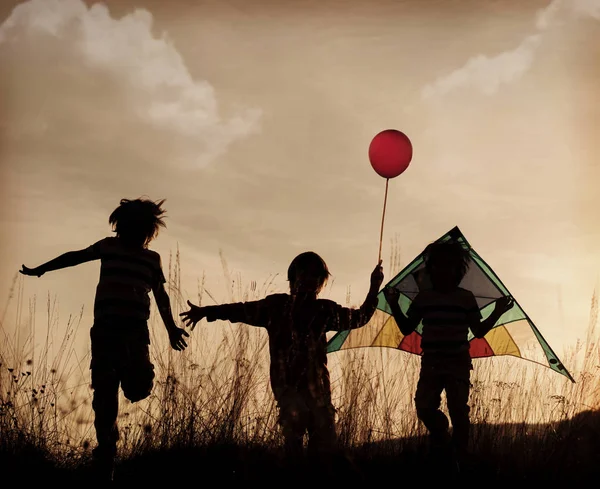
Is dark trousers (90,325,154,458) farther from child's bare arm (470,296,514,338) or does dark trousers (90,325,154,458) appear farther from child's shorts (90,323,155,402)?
child's bare arm (470,296,514,338)

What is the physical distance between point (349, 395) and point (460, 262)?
1.05m

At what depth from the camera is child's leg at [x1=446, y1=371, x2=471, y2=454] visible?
429 centimetres

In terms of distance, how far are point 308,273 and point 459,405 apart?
112cm

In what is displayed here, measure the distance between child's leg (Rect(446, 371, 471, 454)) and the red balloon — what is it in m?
1.77

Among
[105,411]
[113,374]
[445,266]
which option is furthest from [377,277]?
[105,411]

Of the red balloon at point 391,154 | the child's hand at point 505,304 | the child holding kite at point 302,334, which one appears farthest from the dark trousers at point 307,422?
the red balloon at point 391,154

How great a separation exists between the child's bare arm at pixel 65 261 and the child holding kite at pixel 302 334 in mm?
712

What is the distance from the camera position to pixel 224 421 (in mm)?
4516

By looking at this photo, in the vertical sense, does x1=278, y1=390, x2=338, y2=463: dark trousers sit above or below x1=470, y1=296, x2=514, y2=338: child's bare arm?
below

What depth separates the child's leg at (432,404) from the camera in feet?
14.2

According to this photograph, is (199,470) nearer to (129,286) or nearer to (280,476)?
(280,476)

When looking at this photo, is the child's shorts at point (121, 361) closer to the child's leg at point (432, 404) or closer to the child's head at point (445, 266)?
the child's leg at point (432, 404)

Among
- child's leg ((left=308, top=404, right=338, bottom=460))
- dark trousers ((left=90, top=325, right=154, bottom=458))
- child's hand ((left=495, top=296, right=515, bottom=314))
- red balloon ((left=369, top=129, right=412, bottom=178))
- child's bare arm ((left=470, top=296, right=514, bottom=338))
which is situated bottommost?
child's leg ((left=308, top=404, right=338, bottom=460))

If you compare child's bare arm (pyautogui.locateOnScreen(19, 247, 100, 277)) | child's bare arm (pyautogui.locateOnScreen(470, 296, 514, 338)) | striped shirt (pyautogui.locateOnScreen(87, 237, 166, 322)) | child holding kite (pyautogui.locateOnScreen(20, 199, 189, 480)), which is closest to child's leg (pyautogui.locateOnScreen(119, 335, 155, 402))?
child holding kite (pyautogui.locateOnScreen(20, 199, 189, 480))
